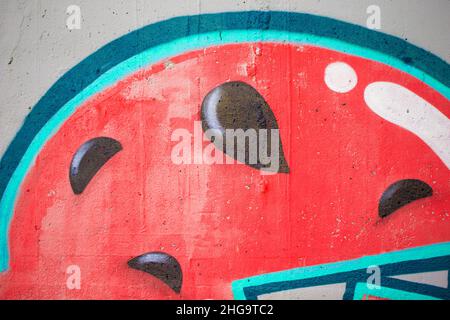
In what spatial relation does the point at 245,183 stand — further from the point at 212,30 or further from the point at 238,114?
the point at 212,30

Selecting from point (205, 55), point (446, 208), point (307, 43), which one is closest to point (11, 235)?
point (205, 55)

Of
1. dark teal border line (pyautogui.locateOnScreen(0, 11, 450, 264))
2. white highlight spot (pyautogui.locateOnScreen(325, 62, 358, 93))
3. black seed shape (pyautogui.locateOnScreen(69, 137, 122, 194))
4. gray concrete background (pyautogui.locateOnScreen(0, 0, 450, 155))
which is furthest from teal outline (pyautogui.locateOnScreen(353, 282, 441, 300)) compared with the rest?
black seed shape (pyautogui.locateOnScreen(69, 137, 122, 194))

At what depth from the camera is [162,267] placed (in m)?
2.70

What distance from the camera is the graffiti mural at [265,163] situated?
2.64 metres

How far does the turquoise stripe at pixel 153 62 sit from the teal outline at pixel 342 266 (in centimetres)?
104

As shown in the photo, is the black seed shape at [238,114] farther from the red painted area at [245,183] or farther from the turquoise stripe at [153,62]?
the turquoise stripe at [153,62]

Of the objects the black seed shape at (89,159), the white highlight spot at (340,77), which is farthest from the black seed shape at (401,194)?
the black seed shape at (89,159)

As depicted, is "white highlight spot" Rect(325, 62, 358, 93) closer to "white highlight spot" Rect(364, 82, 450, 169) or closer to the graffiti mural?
the graffiti mural

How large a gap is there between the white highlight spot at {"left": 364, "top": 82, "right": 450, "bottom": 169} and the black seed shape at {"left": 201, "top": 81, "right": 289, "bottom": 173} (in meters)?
0.73

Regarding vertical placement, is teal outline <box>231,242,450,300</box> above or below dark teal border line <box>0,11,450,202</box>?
below

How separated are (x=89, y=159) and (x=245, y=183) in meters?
1.08

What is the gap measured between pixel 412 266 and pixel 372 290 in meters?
0.31

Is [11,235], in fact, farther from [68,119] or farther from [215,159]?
[215,159]

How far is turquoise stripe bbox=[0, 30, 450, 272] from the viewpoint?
104 inches
